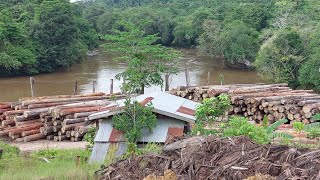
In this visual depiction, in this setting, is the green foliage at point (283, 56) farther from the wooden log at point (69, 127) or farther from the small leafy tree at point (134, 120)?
the small leafy tree at point (134, 120)

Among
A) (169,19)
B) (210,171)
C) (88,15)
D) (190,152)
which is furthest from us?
(88,15)

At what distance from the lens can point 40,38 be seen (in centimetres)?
4225

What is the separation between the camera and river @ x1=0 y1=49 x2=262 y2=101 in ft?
106

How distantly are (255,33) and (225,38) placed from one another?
2.85m

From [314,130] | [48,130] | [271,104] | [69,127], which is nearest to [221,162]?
[314,130]

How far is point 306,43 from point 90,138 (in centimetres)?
2426

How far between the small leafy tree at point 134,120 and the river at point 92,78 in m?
17.7

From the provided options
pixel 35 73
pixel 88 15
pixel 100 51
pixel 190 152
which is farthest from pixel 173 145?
pixel 88 15

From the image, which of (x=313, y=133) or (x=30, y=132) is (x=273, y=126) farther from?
(x=30, y=132)

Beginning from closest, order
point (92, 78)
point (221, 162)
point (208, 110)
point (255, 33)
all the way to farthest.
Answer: point (221, 162)
point (208, 110)
point (92, 78)
point (255, 33)

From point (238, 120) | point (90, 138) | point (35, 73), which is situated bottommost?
A: point (35, 73)

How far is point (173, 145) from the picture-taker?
6.38 meters

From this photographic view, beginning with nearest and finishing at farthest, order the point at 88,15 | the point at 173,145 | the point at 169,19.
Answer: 1. the point at 173,145
2. the point at 169,19
3. the point at 88,15

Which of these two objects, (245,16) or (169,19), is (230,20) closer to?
(245,16)
